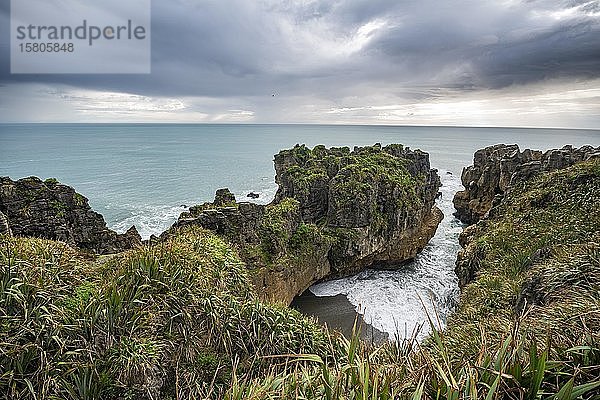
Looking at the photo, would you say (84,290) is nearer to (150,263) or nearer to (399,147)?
(150,263)

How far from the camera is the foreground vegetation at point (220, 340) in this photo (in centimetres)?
404

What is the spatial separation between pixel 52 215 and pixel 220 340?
36.3 feet

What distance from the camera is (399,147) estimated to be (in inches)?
1559

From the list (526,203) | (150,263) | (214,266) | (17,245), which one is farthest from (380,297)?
(17,245)

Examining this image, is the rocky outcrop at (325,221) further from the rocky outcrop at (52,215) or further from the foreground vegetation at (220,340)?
the foreground vegetation at (220,340)

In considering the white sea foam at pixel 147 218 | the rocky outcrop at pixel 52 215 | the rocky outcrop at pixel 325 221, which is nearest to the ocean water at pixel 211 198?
the white sea foam at pixel 147 218

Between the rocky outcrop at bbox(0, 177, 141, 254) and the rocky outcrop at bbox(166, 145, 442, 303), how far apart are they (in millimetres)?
3865

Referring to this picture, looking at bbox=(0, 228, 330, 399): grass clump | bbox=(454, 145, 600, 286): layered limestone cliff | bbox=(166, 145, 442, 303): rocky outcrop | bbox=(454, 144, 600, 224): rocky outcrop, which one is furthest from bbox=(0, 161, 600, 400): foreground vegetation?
bbox=(454, 144, 600, 224): rocky outcrop

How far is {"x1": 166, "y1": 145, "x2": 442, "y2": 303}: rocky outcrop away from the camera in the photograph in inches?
729

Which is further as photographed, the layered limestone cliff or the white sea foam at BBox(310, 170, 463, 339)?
the white sea foam at BBox(310, 170, 463, 339)

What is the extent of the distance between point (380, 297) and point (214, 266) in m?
16.2

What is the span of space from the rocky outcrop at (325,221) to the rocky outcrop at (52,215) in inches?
152

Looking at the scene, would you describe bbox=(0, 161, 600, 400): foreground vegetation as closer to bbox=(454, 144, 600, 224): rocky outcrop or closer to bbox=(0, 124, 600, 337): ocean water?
bbox=(0, 124, 600, 337): ocean water

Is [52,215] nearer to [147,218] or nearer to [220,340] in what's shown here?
[220,340]
